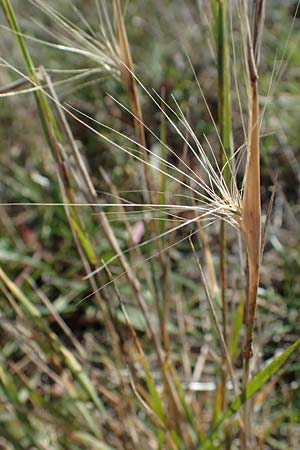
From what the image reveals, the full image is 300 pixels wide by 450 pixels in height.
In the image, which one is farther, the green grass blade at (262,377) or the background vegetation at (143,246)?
the background vegetation at (143,246)

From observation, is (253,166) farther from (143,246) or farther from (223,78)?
(143,246)

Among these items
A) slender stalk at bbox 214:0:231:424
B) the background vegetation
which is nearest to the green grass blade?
the background vegetation

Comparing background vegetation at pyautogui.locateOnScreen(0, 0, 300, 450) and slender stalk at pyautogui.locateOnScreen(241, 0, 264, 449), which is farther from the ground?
slender stalk at pyautogui.locateOnScreen(241, 0, 264, 449)

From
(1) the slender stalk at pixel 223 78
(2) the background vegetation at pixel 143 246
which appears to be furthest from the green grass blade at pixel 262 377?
(1) the slender stalk at pixel 223 78

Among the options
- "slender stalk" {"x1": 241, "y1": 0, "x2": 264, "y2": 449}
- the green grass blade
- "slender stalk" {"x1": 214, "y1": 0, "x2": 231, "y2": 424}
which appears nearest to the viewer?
"slender stalk" {"x1": 241, "y1": 0, "x2": 264, "y2": 449}

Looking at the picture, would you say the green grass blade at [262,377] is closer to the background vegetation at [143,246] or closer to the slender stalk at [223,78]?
the background vegetation at [143,246]

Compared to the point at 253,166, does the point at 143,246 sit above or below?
below

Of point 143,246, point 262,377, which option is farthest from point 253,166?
point 143,246

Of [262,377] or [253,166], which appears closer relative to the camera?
[253,166]

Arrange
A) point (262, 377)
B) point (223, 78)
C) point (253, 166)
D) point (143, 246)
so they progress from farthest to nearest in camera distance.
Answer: point (143, 246) < point (223, 78) < point (262, 377) < point (253, 166)

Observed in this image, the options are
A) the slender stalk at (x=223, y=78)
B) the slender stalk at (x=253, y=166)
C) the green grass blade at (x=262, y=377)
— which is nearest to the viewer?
the slender stalk at (x=253, y=166)

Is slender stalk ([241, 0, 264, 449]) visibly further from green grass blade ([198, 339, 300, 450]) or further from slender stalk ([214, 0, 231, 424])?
slender stalk ([214, 0, 231, 424])

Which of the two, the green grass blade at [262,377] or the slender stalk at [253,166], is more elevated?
the slender stalk at [253,166]
